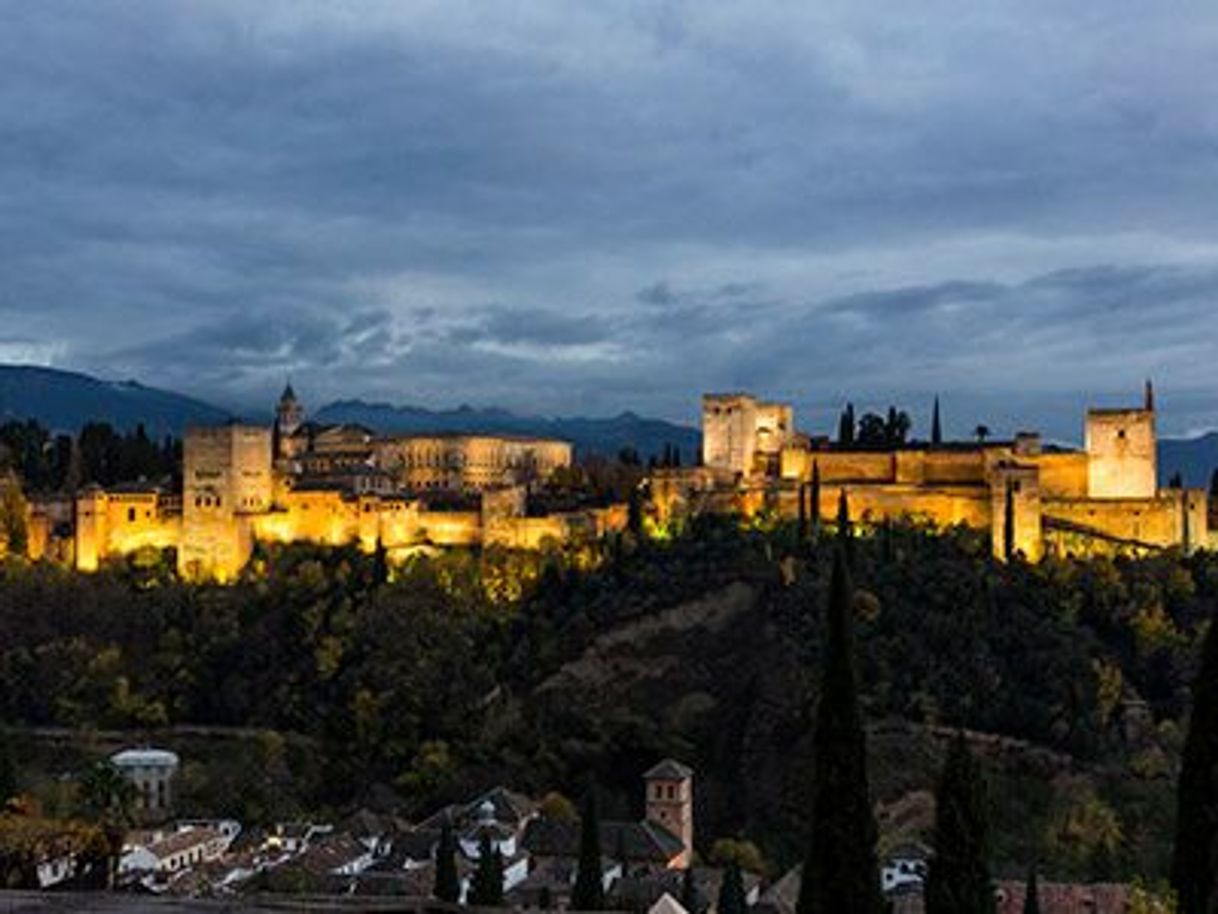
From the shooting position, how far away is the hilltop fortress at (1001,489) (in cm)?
5569

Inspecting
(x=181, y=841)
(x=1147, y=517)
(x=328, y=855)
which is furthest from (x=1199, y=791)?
(x=1147, y=517)

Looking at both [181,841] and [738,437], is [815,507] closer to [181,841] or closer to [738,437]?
[738,437]

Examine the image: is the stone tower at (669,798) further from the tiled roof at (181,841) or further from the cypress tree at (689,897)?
the tiled roof at (181,841)

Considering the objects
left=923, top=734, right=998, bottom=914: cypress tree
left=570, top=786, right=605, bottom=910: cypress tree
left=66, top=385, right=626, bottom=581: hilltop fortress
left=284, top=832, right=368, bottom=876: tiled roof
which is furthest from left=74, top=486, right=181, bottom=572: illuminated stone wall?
left=923, top=734, right=998, bottom=914: cypress tree

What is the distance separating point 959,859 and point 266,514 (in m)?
46.5

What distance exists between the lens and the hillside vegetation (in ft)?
146

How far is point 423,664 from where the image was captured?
171 feet

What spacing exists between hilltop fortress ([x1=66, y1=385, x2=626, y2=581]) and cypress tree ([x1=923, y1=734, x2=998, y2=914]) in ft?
131

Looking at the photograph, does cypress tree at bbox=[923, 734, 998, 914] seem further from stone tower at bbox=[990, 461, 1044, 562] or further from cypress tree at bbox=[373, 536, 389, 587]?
cypress tree at bbox=[373, 536, 389, 587]

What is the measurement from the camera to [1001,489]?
182 ft

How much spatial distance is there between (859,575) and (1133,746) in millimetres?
10108

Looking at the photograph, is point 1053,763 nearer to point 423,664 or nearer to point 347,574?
point 423,664

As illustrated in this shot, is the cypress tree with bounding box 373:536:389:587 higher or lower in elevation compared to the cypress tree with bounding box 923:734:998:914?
higher

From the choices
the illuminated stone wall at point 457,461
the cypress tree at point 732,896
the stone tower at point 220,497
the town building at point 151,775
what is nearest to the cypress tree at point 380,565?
the stone tower at point 220,497
